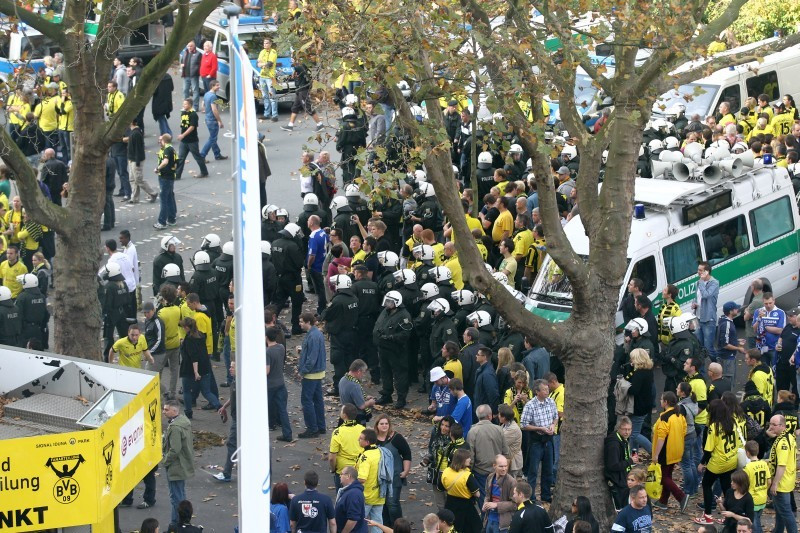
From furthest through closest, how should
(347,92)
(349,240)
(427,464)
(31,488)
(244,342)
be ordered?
(347,92) → (349,240) → (427,464) → (31,488) → (244,342)

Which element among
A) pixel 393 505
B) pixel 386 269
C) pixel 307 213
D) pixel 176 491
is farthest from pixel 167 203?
pixel 393 505

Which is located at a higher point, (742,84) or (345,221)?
(742,84)

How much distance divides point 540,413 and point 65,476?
5.93m

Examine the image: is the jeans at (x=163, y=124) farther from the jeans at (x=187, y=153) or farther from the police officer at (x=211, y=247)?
the police officer at (x=211, y=247)

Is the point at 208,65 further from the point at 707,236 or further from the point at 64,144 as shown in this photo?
the point at 707,236

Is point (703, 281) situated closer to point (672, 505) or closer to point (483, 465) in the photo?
point (672, 505)

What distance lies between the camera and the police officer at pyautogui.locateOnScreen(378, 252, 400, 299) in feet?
61.0

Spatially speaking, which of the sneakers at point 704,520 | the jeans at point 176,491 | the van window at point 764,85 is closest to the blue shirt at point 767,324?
the sneakers at point 704,520

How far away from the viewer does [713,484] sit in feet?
48.0

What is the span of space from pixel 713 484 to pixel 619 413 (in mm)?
1471

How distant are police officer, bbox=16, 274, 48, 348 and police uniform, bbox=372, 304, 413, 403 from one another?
4.71 meters

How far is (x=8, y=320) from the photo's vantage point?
58.6 feet

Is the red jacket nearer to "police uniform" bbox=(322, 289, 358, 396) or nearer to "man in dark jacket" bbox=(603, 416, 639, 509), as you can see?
"police uniform" bbox=(322, 289, 358, 396)

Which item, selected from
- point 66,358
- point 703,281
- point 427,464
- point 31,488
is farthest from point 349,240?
point 31,488
